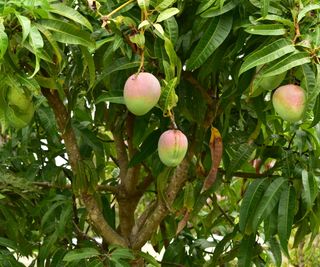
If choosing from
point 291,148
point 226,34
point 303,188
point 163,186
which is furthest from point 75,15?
point 291,148

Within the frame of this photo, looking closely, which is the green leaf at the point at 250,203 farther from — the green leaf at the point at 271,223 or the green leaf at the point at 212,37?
the green leaf at the point at 212,37

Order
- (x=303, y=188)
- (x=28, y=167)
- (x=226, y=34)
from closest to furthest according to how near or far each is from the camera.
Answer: (x=226, y=34) < (x=303, y=188) < (x=28, y=167)

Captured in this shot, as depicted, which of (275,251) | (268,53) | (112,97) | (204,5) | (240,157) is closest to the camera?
(268,53)

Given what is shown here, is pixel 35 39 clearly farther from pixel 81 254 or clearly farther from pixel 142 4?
pixel 81 254

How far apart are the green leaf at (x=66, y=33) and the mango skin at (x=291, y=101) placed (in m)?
0.35

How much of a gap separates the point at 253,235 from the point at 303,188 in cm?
20

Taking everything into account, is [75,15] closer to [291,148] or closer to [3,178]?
[3,178]

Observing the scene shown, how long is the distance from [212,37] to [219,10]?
54 mm

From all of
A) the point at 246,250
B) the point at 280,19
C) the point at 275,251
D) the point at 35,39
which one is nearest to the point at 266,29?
the point at 280,19

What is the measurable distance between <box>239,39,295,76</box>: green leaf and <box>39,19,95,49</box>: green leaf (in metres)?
0.27

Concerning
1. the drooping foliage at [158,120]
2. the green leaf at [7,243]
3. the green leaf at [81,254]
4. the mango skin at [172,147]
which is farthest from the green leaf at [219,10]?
the green leaf at [7,243]

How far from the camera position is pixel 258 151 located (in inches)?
66.3

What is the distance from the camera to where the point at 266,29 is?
3.59ft

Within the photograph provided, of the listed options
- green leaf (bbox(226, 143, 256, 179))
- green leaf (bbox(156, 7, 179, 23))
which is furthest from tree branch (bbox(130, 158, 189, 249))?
green leaf (bbox(156, 7, 179, 23))
